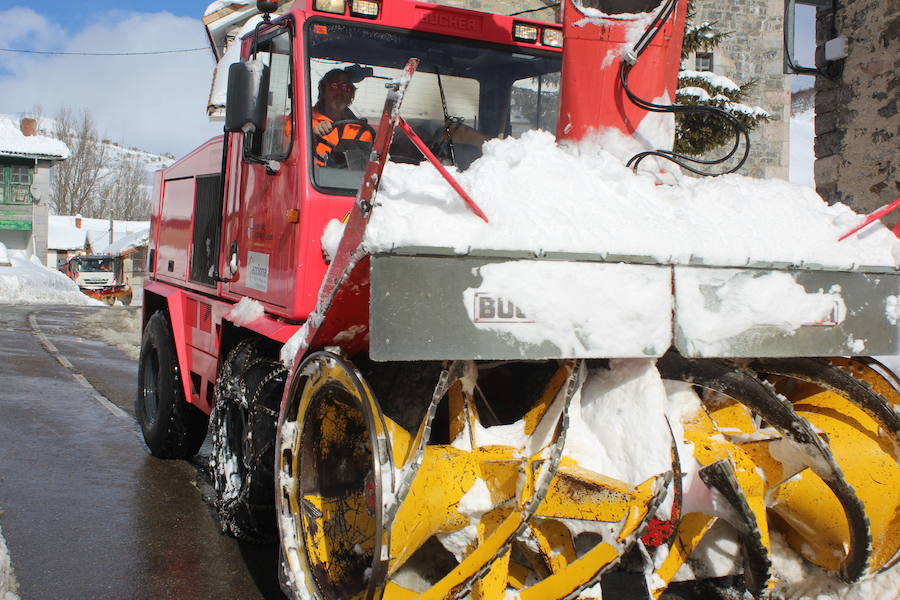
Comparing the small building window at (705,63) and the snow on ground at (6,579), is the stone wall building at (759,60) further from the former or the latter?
the snow on ground at (6,579)

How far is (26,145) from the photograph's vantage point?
4541 centimetres

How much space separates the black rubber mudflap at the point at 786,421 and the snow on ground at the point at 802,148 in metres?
40.6

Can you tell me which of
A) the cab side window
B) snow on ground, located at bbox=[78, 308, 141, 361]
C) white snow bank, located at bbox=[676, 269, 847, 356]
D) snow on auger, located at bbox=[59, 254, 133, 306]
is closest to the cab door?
the cab side window

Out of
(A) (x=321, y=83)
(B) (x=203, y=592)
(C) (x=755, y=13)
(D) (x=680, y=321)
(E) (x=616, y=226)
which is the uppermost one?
(C) (x=755, y=13)

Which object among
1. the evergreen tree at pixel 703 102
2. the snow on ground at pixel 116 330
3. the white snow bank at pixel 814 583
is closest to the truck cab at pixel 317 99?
the white snow bank at pixel 814 583

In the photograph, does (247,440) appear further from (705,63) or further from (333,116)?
(705,63)

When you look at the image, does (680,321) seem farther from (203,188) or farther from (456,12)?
(203,188)

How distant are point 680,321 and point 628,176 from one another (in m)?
0.55

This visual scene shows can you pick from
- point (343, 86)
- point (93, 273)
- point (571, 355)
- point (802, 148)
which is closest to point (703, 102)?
point (343, 86)

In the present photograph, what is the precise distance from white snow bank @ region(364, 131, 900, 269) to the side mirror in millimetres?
1325

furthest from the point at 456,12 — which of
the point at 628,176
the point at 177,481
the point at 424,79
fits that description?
the point at 177,481

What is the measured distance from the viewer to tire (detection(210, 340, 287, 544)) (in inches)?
150

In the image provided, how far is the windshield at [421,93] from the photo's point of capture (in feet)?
12.3

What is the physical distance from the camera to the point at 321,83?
3812 mm
